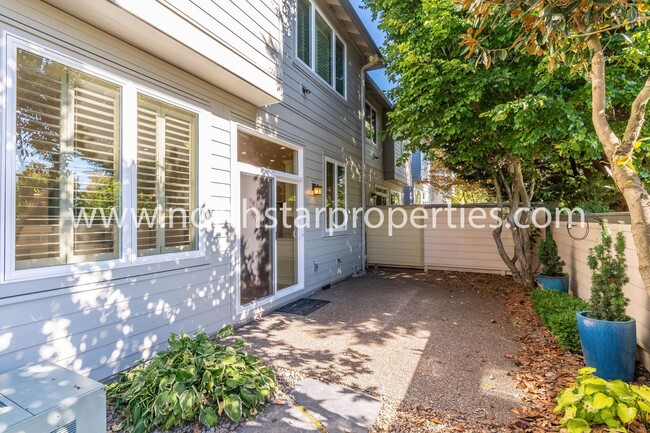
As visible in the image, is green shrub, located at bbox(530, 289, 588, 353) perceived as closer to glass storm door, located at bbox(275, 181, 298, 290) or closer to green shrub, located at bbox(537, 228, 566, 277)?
green shrub, located at bbox(537, 228, 566, 277)

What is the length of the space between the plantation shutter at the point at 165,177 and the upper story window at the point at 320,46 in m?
3.22

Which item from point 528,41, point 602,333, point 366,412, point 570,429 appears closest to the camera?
point 570,429

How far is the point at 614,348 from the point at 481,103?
4617 mm

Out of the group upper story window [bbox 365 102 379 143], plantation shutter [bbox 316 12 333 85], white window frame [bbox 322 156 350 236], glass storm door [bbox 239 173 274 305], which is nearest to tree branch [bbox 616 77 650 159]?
glass storm door [bbox 239 173 274 305]

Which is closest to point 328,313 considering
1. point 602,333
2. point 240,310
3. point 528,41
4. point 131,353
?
point 240,310

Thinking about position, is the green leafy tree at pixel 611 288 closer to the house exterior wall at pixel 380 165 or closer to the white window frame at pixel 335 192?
the white window frame at pixel 335 192

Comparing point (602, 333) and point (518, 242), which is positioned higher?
point (518, 242)

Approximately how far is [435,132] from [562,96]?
1928 mm

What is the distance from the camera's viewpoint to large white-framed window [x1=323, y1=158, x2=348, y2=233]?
745 centimetres

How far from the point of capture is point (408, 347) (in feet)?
12.9

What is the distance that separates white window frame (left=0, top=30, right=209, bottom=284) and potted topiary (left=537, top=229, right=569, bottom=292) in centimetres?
543

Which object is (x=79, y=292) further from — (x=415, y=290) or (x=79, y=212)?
(x=415, y=290)

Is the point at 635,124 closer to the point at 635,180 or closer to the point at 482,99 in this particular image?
the point at 635,180

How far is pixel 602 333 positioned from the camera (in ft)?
9.70
